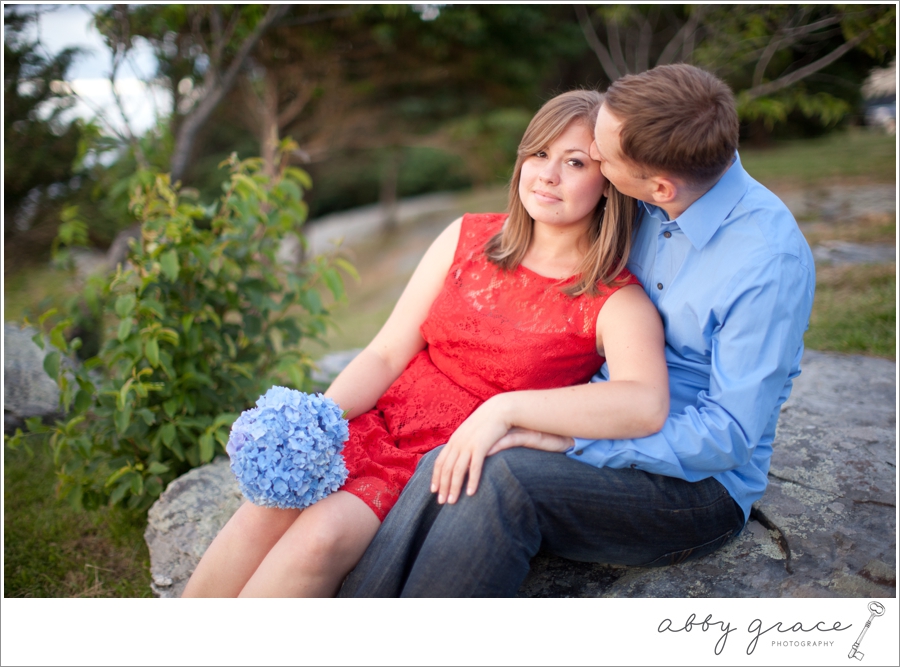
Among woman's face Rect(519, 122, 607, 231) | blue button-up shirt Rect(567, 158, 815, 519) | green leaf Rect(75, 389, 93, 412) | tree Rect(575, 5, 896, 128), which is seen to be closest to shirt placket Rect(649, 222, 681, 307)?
blue button-up shirt Rect(567, 158, 815, 519)

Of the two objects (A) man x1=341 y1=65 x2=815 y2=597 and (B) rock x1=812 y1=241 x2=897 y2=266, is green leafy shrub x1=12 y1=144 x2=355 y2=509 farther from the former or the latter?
(B) rock x1=812 y1=241 x2=897 y2=266

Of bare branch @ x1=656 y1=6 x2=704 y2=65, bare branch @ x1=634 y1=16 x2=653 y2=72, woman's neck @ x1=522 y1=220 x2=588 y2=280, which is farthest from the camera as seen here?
bare branch @ x1=634 y1=16 x2=653 y2=72

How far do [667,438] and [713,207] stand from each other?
69cm

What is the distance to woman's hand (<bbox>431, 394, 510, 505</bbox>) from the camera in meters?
1.74

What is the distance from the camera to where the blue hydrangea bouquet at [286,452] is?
178cm

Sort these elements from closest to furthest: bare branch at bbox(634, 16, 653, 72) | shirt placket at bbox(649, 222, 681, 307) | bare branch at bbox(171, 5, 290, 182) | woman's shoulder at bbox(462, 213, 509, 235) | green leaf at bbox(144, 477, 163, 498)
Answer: shirt placket at bbox(649, 222, 681, 307), woman's shoulder at bbox(462, 213, 509, 235), green leaf at bbox(144, 477, 163, 498), bare branch at bbox(171, 5, 290, 182), bare branch at bbox(634, 16, 653, 72)

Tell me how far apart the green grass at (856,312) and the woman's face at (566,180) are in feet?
8.28

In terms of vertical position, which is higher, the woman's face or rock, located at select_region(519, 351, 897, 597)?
the woman's face

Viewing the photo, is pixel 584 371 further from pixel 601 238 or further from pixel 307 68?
pixel 307 68

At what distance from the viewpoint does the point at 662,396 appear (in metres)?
1.85

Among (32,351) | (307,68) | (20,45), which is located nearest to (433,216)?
(307,68)

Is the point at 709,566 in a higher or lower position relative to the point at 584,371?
lower

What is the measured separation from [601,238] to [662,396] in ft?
1.89

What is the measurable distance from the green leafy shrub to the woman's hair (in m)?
1.13
